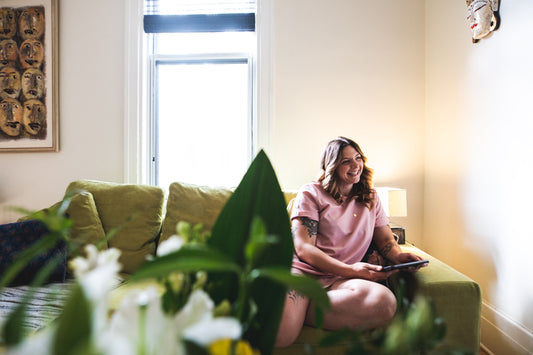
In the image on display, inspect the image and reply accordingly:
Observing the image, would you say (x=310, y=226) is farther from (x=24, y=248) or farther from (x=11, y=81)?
(x=11, y=81)

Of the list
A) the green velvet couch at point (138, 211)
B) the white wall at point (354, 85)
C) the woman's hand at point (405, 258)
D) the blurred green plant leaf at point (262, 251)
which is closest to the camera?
the blurred green plant leaf at point (262, 251)

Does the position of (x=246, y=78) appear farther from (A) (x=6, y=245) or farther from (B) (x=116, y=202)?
(A) (x=6, y=245)

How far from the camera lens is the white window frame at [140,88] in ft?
9.09

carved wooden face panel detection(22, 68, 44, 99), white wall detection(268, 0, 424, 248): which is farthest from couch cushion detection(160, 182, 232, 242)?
carved wooden face panel detection(22, 68, 44, 99)

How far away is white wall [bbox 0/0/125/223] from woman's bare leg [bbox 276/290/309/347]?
6.74 feet

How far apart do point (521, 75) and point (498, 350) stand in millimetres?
1448

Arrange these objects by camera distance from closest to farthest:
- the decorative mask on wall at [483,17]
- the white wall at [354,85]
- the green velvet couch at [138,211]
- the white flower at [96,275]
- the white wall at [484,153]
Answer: the white flower at [96,275] → the white wall at [484,153] → the decorative mask on wall at [483,17] → the green velvet couch at [138,211] → the white wall at [354,85]

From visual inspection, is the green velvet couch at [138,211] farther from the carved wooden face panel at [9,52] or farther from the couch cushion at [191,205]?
Result: the carved wooden face panel at [9,52]

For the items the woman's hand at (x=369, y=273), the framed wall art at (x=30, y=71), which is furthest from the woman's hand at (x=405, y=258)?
the framed wall art at (x=30, y=71)

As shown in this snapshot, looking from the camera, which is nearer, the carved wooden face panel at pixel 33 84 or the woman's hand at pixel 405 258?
the woman's hand at pixel 405 258

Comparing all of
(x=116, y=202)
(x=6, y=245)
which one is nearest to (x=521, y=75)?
(x=116, y=202)

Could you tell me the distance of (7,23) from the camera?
2869 millimetres

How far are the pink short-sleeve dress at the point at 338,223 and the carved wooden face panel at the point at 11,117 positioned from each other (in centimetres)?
257

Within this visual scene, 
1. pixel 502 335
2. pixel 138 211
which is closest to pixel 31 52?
pixel 138 211
